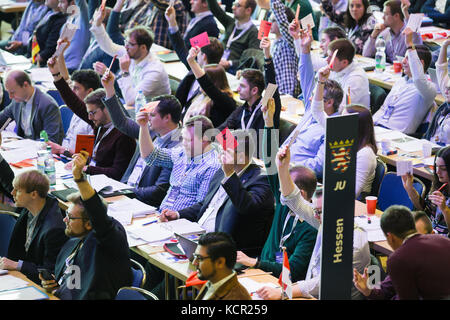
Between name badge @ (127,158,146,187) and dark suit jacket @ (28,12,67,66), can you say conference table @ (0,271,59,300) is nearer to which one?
name badge @ (127,158,146,187)

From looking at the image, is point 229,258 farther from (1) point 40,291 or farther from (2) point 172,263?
(1) point 40,291

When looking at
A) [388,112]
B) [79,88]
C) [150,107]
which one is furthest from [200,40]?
[388,112]

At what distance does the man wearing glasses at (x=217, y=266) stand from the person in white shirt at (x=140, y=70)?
3.83m

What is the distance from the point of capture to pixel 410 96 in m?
7.16

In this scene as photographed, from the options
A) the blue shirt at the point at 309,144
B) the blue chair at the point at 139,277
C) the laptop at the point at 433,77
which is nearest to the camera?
the blue chair at the point at 139,277

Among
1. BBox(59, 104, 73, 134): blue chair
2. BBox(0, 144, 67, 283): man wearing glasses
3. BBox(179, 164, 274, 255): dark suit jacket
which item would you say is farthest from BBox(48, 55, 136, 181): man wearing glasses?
BBox(179, 164, 274, 255): dark suit jacket

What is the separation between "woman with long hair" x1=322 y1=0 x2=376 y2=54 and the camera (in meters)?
8.91

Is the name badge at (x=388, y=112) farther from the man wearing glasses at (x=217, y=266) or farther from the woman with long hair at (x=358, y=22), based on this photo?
the man wearing glasses at (x=217, y=266)

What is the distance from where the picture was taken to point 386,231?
14.0 ft

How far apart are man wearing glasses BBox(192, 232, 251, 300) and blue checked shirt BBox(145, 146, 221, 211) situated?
5.09 feet

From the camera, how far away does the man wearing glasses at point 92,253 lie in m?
4.40

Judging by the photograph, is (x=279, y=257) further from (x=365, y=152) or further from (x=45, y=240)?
(x=45, y=240)

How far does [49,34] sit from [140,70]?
2.63m

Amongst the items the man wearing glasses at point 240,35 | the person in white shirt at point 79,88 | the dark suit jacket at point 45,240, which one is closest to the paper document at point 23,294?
the dark suit jacket at point 45,240
